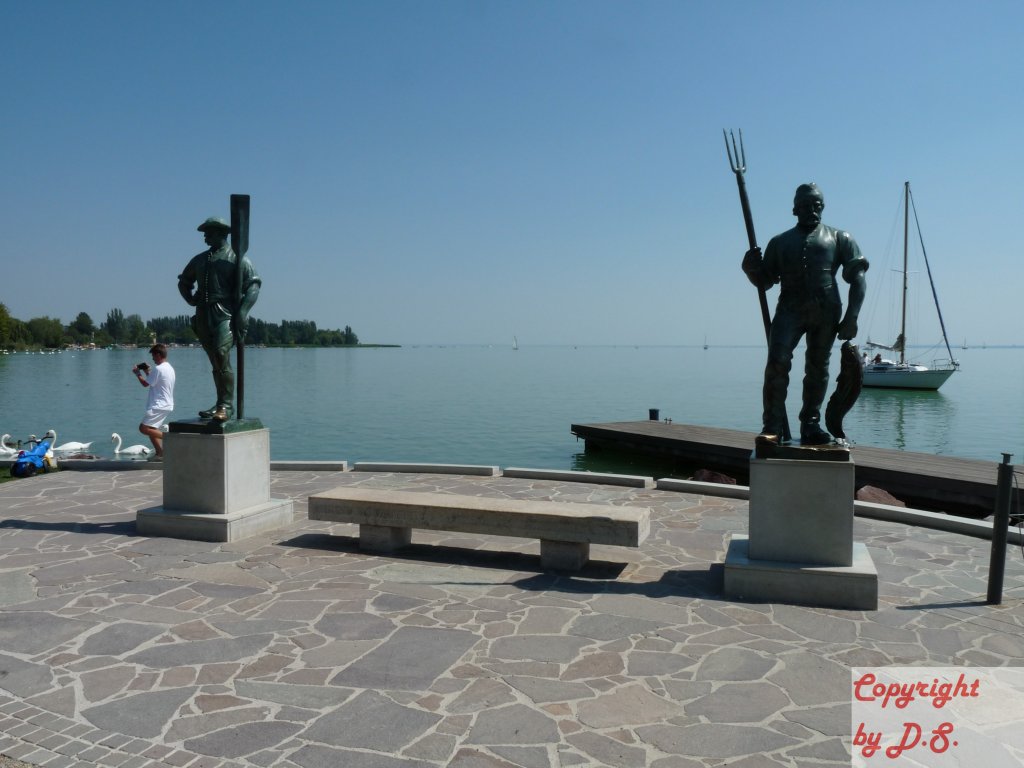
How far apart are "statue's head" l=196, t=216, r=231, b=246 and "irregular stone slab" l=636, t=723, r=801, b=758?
254 inches

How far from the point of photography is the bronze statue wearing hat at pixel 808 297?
5949 millimetres

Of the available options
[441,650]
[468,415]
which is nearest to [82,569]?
[441,650]

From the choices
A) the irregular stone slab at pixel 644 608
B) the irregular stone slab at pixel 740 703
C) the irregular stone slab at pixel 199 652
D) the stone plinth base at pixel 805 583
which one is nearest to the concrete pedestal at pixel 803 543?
the stone plinth base at pixel 805 583

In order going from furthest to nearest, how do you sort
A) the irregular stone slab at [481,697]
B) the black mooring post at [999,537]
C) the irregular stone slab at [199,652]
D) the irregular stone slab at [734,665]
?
the black mooring post at [999,537] → the irregular stone slab at [199,652] → the irregular stone slab at [734,665] → the irregular stone slab at [481,697]

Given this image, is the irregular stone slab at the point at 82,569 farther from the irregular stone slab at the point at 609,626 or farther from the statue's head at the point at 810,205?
the statue's head at the point at 810,205

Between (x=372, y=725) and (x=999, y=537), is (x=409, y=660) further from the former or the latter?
(x=999, y=537)

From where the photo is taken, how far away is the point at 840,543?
5.70 m

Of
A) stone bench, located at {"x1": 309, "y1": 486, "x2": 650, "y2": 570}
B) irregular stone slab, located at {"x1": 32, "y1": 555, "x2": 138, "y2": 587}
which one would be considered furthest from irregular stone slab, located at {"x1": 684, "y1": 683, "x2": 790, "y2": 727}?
irregular stone slab, located at {"x1": 32, "y1": 555, "x2": 138, "y2": 587}

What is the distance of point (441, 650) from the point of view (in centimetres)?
475

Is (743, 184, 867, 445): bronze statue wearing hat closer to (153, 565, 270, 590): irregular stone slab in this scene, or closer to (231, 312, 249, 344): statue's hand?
(153, 565, 270, 590): irregular stone slab

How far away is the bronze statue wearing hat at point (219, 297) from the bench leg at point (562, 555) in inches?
143

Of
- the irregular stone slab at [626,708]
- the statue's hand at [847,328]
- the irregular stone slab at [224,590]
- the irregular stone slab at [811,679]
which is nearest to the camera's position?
the irregular stone slab at [626,708]

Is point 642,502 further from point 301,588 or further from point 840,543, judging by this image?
point 301,588

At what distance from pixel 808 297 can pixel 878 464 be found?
31.7ft
